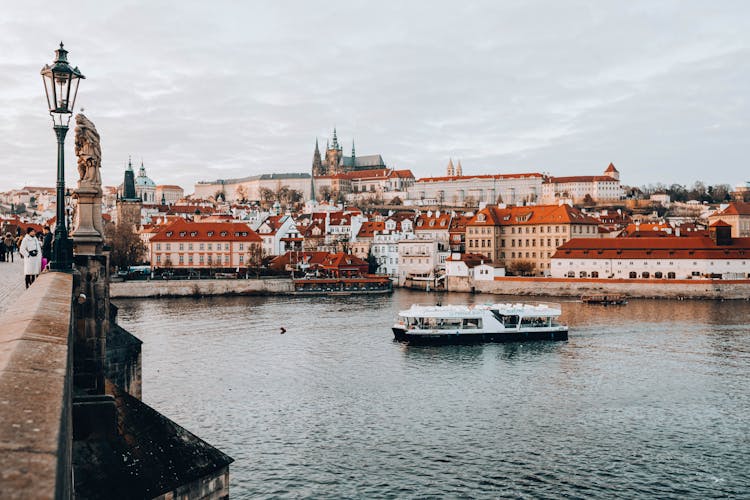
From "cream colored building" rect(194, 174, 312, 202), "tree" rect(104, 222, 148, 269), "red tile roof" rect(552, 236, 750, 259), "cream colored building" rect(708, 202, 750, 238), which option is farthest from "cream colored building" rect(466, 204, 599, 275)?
"cream colored building" rect(194, 174, 312, 202)

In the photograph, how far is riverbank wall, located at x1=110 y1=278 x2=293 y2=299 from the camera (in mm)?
62125

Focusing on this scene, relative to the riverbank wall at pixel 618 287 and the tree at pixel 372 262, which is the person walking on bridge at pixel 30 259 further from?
the tree at pixel 372 262

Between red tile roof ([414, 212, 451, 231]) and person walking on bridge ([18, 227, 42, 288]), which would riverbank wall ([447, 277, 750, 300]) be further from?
person walking on bridge ([18, 227, 42, 288])

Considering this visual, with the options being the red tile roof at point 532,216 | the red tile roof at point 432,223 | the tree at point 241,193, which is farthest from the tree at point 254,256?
the tree at point 241,193

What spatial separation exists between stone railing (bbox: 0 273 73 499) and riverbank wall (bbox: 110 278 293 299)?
59698mm

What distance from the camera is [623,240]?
68312 millimetres

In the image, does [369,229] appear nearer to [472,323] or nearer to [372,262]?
[372,262]

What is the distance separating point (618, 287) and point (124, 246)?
167 feet

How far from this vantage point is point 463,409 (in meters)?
22.0

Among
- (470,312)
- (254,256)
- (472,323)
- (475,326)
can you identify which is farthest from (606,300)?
(254,256)

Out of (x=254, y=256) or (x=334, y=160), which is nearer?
(x=254, y=256)

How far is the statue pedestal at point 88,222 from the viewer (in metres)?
9.23

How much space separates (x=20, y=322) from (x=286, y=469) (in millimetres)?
12474

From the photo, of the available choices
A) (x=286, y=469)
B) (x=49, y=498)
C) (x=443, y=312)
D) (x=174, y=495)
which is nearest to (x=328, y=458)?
(x=286, y=469)
